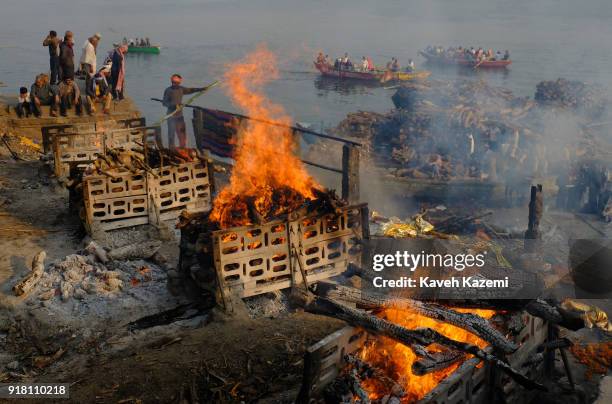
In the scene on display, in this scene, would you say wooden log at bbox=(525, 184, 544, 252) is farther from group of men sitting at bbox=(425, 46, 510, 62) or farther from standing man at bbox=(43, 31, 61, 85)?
group of men sitting at bbox=(425, 46, 510, 62)

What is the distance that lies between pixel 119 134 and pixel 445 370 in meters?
11.0

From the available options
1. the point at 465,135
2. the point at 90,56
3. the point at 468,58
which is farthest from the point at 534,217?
the point at 468,58

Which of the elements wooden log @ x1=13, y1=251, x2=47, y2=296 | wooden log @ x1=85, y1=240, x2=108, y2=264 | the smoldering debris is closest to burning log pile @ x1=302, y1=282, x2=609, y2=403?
wooden log @ x1=85, y1=240, x2=108, y2=264

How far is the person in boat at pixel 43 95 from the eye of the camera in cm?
1945

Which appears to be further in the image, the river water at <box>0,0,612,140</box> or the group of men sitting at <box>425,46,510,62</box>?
the group of men sitting at <box>425,46,510,62</box>

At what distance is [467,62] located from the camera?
6200 cm

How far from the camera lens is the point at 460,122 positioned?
2780cm

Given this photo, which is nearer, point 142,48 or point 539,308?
point 539,308

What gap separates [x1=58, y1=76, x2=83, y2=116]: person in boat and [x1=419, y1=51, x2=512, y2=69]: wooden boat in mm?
49444

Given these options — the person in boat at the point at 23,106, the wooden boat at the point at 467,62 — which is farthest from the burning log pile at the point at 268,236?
the wooden boat at the point at 467,62

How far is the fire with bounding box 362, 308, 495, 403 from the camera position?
6.49 metres

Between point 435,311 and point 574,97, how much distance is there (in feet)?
114

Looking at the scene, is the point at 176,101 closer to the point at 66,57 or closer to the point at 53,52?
the point at 66,57

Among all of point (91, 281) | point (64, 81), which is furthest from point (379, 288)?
point (64, 81)
